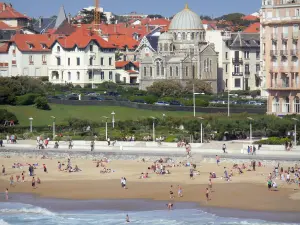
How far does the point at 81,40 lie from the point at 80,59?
7.28ft

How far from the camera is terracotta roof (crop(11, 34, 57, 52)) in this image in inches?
5723

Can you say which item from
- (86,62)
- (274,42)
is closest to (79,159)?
(274,42)

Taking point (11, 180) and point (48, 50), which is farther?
point (48, 50)

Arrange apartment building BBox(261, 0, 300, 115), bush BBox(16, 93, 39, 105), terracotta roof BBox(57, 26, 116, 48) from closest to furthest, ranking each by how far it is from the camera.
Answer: apartment building BBox(261, 0, 300, 115), bush BBox(16, 93, 39, 105), terracotta roof BBox(57, 26, 116, 48)

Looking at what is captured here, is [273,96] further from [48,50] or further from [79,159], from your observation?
[48,50]

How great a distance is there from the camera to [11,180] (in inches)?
2864

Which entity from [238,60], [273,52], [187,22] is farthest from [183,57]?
[273,52]

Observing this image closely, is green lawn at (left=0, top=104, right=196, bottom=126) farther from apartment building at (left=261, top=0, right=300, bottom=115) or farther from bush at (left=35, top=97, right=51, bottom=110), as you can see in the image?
apartment building at (left=261, top=0, right=300, bottom=115)

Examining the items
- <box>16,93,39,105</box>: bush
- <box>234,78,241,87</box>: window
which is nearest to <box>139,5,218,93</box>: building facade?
<box>234,78,241,87</box>: window

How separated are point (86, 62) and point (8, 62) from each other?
32.4 ft

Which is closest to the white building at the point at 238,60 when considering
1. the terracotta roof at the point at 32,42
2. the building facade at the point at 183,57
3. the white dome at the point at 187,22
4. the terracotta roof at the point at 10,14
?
the building facade at the point at 183,57

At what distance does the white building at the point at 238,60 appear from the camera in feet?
454

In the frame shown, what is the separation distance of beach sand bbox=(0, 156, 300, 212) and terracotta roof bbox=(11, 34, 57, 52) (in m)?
66.4

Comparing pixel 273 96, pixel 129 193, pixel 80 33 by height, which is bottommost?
pixel 129 193
